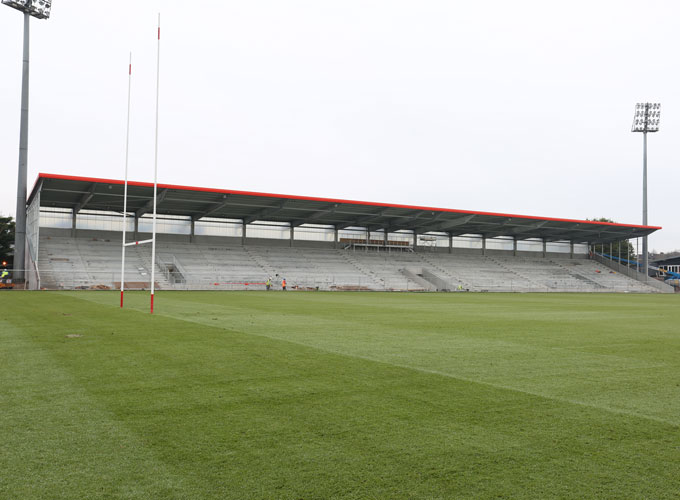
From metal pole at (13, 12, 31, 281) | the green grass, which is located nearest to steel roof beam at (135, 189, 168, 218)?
metal pole at (13, 12, 31, 281)

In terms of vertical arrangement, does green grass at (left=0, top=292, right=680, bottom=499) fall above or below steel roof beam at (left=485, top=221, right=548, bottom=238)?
below

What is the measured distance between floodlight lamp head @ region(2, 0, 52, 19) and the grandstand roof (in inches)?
493

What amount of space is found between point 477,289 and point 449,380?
47.2 metres

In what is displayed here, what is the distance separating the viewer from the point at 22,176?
1545 inches

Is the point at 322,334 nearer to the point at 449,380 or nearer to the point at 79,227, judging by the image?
the point at 449,380

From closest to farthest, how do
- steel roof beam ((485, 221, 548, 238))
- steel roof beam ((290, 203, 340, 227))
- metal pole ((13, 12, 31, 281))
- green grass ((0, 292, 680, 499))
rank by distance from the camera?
1. green grass ((0, 292, 680, 499))
2. metal pole ((13, 12, 31, 281))
3. steel roof beam ((290, 203, 340, 227))
4. steel roof beam ((485, 221, 548, 238))

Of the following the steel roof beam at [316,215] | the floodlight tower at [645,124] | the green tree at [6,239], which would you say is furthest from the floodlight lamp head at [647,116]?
the green tree at [6,239]

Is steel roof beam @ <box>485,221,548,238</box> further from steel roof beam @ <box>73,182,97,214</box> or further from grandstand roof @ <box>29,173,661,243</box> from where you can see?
steel roof beam @ <box>73,182,97,214</box>

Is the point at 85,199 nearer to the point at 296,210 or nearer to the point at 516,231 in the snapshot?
the point at 296,210

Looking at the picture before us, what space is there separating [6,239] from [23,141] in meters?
25.3

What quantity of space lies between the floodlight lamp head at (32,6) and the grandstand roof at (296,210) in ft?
41.1

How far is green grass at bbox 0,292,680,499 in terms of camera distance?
3.51m

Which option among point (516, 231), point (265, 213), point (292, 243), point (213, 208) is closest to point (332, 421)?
point (213, 208)

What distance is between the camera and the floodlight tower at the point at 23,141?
1492 inches
